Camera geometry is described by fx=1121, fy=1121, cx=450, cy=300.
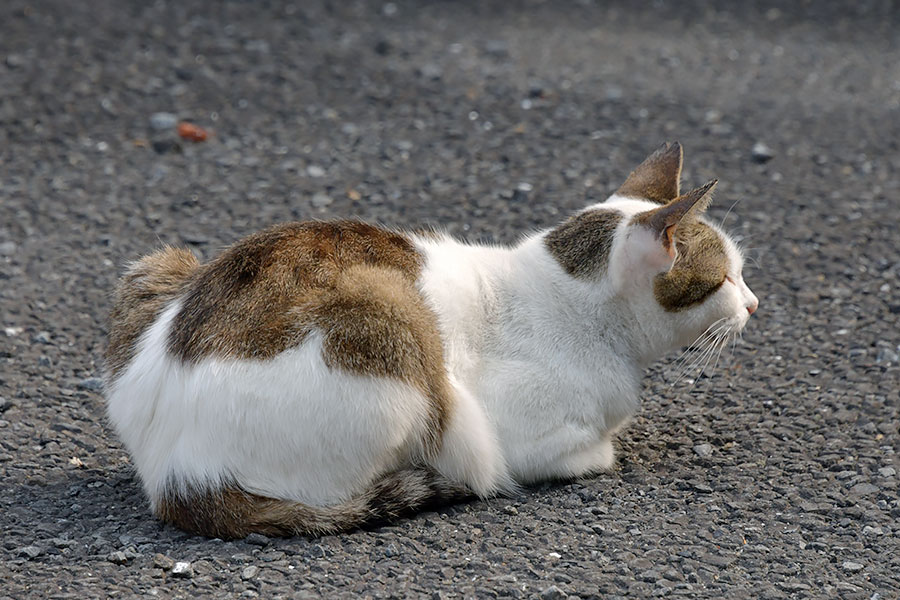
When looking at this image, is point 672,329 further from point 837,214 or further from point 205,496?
point 837,214

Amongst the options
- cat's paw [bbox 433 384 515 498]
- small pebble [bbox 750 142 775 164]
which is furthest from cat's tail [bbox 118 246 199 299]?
small pebble [bbox 750 142 775 164]

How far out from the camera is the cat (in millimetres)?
3650

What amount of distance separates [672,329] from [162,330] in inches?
74.3

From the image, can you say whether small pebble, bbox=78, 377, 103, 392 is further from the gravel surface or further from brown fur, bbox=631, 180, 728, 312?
brown fur, bbox=631, 180, 728, 312

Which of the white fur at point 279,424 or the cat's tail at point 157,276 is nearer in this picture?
the white fur at point 279,424

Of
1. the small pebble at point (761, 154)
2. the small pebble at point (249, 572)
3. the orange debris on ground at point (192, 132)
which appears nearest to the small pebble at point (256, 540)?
the small pebble at point (249, 572)

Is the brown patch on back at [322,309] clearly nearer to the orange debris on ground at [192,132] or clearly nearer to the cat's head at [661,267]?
the cat's head at [661,267]

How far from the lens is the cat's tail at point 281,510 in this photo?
372 centimetres

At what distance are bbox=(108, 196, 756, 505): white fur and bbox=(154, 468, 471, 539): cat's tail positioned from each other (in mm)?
42

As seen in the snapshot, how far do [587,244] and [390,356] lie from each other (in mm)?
1014

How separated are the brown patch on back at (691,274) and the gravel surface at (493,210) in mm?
726

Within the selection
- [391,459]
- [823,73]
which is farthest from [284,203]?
[823,73]

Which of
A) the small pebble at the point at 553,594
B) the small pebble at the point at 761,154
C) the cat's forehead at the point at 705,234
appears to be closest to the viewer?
the small pebble at the point at 553,594

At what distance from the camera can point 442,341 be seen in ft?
13.1
